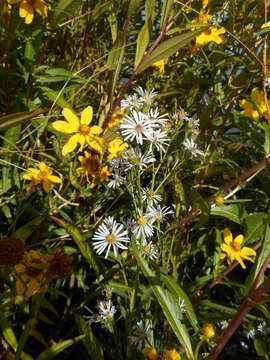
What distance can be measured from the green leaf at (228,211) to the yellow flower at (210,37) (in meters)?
0.39

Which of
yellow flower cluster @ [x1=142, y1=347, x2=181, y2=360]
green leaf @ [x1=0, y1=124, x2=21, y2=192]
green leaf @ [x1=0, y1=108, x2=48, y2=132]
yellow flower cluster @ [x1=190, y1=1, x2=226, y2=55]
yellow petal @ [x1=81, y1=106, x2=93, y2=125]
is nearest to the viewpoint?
green leaf @ [x1=0, y1=108, x2=48, y2=132]

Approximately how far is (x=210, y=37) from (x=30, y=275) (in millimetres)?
682

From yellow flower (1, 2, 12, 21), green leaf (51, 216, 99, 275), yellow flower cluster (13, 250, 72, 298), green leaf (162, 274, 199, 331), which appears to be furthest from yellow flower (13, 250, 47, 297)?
yellow flower (1, 2, 12, 21)

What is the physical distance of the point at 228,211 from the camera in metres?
0.96

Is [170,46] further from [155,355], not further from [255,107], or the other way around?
[155,355]

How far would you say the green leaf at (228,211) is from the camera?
0.95 m

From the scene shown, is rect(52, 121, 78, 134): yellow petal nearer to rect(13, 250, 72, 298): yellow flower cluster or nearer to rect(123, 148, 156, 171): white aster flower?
rect(123, 148, 156, 171): white aster flower

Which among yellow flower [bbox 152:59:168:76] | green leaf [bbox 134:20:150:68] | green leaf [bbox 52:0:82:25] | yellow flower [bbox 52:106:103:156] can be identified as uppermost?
green leaf [bbox 52:0:82:25]

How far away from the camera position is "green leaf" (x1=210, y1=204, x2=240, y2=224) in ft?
3.10

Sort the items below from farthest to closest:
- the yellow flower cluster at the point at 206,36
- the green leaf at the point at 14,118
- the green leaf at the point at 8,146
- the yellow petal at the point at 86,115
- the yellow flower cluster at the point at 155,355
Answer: the yellow flower cluster at the point at 206,36 → the green leaf at the point at 8,146 → the yellow petal at the point at 86,115 → the yellow flower cluster at the point at 155,355 → the green leaf at the point at 14,118

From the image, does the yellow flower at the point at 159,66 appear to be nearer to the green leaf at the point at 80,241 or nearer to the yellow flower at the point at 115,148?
the yellow flower at the point at 115,148

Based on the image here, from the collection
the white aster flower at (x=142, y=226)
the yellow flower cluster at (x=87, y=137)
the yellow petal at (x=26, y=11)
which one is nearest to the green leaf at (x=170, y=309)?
the white aster flower at (x=142, y=226)

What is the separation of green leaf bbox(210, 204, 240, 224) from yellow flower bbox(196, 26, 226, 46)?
39 centimetres

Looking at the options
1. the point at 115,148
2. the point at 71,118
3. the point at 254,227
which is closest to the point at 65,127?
the point at 71,118
